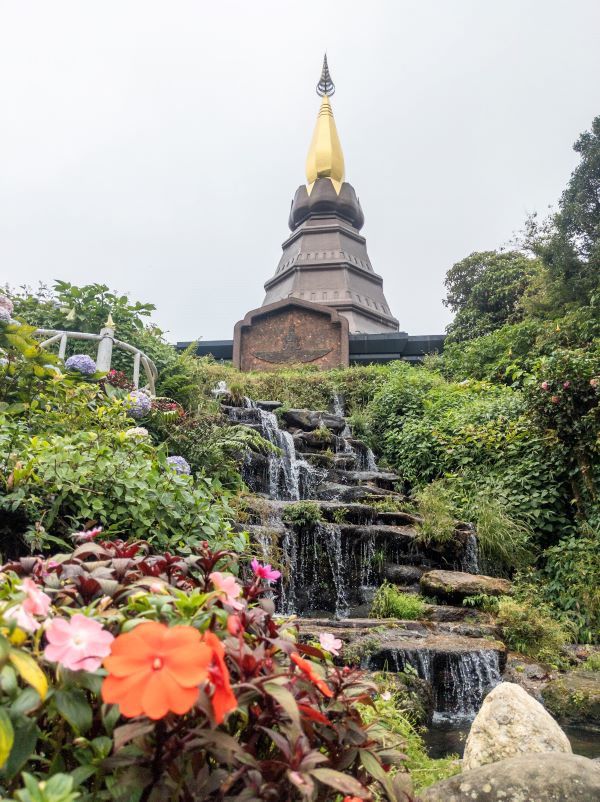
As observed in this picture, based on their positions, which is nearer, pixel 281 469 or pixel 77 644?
pixel 77 644

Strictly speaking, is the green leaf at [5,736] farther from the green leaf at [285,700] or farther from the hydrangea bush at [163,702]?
the green leaf at [285,700]

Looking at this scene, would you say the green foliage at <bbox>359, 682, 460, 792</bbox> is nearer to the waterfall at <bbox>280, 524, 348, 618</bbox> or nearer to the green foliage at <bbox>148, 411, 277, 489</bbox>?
the waterfall at <bbox>280, 524, 348, 618</bbox>

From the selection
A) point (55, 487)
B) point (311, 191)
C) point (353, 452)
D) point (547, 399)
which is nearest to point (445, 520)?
point (547, 399)

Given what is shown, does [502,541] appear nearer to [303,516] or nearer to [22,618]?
[303,516]

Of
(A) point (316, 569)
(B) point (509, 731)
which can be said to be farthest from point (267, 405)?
(B) point (509, 731)

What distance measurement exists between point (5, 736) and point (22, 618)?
0.55 ft

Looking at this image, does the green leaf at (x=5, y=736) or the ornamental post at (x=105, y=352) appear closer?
the green leaf at (x=5, y=736)

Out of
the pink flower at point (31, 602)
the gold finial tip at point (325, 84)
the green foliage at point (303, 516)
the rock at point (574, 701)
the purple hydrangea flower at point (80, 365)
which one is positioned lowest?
the rock at point (574, 701)

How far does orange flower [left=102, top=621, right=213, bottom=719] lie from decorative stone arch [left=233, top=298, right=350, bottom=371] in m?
19.6

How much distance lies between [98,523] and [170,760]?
3328mm

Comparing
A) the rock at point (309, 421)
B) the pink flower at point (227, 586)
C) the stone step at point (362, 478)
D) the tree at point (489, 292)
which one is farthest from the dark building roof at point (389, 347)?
the pink flower at point (227, 586)

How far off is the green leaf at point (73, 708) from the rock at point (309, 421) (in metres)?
12.5

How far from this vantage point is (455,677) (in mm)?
5387

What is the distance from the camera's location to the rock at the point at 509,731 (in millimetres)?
3152
